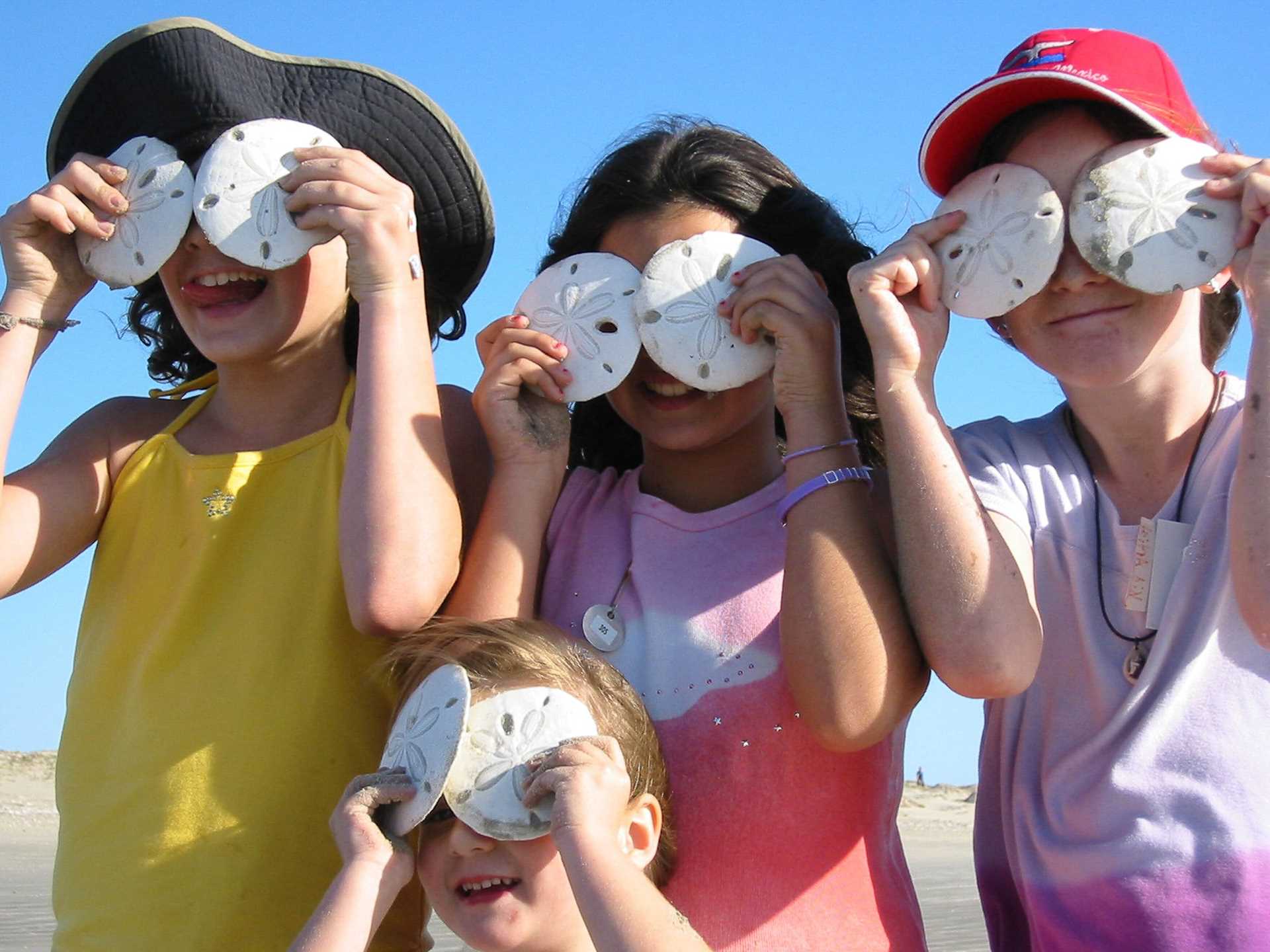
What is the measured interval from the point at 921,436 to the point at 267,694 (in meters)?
1.41

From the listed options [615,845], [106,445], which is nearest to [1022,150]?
[615,845]

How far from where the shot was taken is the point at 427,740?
8.63 feet

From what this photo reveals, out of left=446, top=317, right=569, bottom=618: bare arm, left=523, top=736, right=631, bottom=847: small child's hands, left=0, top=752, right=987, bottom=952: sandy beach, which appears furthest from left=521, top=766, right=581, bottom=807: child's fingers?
left=0, top=752, right=987, bottom=952: sandy beach

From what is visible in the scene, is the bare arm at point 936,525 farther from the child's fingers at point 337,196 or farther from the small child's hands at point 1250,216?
the child's fingers at point 337,196

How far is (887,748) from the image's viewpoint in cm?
303

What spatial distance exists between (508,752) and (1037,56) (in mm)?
1737

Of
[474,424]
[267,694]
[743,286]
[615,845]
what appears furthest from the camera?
[474,424]

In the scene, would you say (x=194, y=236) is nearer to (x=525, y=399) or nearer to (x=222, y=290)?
(x=222, y=290)

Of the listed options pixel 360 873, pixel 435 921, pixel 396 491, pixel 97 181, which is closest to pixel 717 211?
pixel 396 491

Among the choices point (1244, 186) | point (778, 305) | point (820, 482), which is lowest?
point (820, 482)

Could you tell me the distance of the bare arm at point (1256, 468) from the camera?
2568mm

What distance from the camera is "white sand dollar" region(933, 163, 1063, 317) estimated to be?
9.37 ft

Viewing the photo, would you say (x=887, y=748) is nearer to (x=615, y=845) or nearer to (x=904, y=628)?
(x=904, y=628)

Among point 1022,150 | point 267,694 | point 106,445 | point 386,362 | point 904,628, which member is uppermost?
point 1022,150
